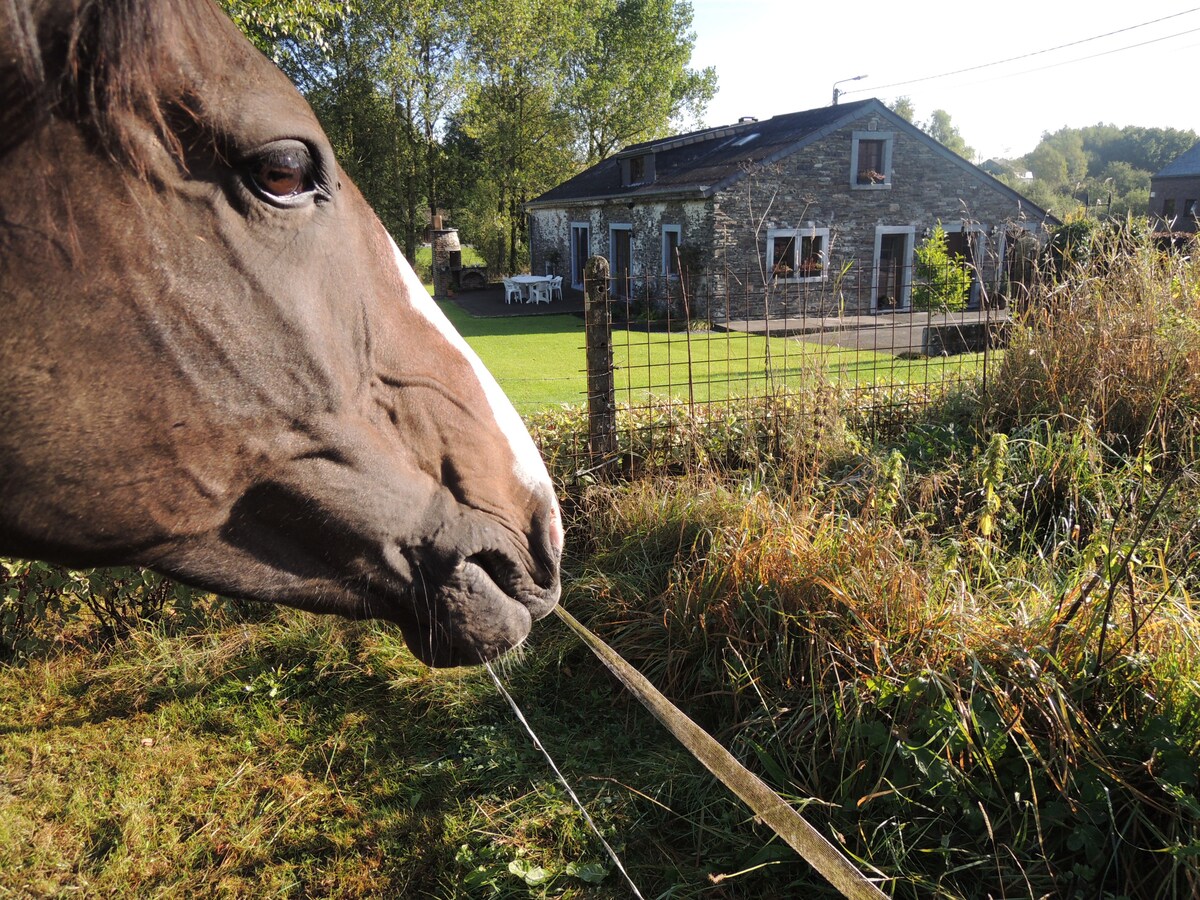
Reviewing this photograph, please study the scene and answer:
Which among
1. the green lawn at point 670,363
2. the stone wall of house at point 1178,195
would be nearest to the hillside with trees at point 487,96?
the green lawn at point 670,363

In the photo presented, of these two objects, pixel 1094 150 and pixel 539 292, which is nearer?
pixel 539 292

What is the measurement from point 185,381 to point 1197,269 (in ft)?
22.7

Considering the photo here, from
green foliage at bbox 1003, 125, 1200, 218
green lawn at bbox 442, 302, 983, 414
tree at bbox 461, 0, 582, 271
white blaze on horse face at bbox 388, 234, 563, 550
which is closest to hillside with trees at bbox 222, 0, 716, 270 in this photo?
tree at bbox 461, 0, 582, 271

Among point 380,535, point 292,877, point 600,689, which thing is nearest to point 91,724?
point 292,877

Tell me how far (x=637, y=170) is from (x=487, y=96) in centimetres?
988

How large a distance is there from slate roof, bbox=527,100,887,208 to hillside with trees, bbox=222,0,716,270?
4.65 metres

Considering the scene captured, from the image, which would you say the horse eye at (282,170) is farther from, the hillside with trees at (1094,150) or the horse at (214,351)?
the hillside with trees at (1094,150)

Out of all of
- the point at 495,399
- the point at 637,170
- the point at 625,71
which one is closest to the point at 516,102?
the point at 625,71

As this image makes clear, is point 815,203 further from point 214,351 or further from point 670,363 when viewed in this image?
point 214,351

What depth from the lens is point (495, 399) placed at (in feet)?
4.95

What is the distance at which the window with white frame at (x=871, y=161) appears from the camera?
20.0 meters

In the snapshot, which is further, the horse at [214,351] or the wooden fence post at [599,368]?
the wooden fence post at [599,368]

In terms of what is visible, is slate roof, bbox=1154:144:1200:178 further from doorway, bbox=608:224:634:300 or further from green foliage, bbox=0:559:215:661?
green foliage, bbox=0:559:215:661

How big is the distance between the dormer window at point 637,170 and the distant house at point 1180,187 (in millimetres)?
35436
